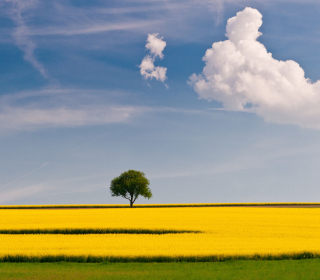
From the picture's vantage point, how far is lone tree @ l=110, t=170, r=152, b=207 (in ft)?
342

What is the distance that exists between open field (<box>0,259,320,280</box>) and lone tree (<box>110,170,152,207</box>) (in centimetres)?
8559

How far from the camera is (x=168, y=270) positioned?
16.6 m

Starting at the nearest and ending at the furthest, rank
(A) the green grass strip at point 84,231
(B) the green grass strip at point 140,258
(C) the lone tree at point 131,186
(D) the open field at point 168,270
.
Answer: (D) the open field at point 168,270 → (B) the green grass strip at point 140,258 → (A) the green grass strip at point 84,231 → (C) the lone tree at point 131,186

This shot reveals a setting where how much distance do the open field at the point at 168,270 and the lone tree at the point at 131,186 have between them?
85.6 metres

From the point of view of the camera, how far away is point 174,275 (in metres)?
15.4

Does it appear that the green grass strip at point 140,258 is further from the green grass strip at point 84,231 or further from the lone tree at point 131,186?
the lone tree at point 131,186

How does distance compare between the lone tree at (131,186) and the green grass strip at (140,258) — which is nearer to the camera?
the green grass strip at (140,258)

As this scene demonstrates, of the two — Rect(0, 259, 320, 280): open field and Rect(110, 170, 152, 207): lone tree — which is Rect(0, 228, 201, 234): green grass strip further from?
Rect(110, 170, 152, 207): lone tree

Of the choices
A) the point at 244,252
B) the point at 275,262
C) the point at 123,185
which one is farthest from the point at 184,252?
the point at 123,185

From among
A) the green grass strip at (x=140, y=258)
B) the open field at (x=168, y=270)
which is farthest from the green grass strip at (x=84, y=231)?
the open field at (x=168, y=270)

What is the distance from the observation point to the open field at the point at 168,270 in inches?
600

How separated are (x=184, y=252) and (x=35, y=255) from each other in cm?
805

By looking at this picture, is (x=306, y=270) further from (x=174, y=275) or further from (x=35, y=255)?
(x=35, y=255)

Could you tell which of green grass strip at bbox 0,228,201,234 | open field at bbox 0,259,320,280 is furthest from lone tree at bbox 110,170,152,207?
open field at bbox 0,259,320,280
